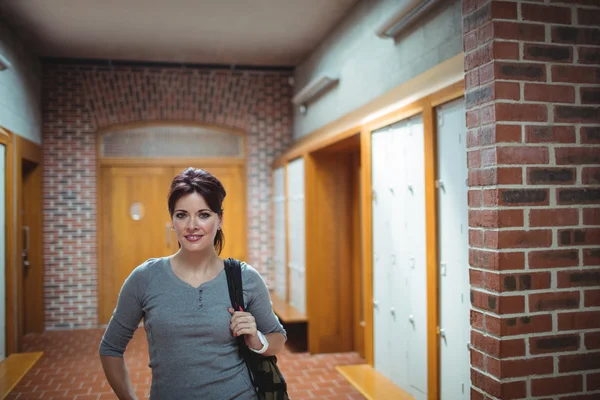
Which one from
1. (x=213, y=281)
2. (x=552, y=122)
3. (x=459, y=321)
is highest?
(x=552, y=122)

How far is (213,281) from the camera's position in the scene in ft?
5.89

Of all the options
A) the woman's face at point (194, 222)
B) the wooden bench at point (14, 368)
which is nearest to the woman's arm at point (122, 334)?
the woman's face at point (194, 222)

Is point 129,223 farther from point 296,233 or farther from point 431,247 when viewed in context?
point 431,247

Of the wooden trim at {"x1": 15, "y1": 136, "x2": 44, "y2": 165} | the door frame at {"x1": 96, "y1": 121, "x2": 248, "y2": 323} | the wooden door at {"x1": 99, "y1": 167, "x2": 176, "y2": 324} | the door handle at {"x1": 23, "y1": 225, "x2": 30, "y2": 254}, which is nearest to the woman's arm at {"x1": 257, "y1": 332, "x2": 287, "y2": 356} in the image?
the wooden trim at {"x1": 15, "y1": 136, "x2": 44, "y2": 165}

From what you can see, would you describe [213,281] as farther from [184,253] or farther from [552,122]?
[552,122]

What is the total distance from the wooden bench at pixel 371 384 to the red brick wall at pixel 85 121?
3.35 meters

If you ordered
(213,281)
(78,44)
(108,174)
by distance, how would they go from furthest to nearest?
(108,174), (78,44), (213,281)

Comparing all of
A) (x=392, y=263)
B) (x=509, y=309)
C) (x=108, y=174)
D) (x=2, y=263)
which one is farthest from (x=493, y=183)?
(x=108, y=174)

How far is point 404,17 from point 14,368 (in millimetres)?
4525

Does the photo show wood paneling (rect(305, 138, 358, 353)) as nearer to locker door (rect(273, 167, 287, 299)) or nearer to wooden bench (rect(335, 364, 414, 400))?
wooden bench (rect(335, 364, 414, 400))

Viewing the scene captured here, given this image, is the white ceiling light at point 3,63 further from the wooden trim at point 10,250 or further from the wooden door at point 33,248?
the wooden door at point 33,248

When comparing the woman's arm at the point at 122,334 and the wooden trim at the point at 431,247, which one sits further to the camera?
the wooden trim at the point at 431,247

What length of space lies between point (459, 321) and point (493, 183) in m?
1.15

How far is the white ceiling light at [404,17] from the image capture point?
3709 mm
